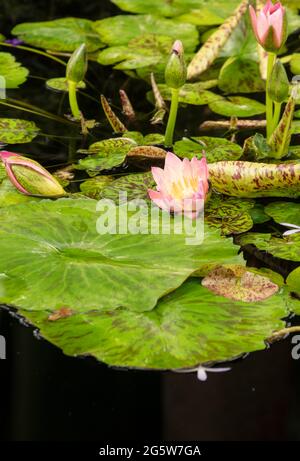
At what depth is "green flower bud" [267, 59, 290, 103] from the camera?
1862 millimetres

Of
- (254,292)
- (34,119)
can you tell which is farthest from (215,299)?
(34,119)

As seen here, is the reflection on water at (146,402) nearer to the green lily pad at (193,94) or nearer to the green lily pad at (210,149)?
the green lily pad at (210,149)

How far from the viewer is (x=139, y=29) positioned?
2.83 metres

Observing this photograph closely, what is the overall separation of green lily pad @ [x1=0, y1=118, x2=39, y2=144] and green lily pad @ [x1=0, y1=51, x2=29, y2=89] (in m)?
0.31

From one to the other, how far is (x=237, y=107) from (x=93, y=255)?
937mm

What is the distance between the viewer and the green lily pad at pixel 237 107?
226cm

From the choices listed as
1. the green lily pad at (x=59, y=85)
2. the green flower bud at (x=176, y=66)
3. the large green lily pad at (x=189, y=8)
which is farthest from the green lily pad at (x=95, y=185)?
the large green lily pad at (x=189, y=8)

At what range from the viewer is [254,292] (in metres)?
1.45

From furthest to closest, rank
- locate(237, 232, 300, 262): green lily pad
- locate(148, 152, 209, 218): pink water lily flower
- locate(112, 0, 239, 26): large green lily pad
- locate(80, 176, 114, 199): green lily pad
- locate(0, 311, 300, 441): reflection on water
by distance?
locate(112, 0, 239, 26): large green lily pad
locate(80, 176, 114, 199): green lily pad
locate(148, 152, 209, 218): pink water lily flower
locate(237, 232, 300, 262): green lily pad
locate(0, 311, 300, 441): reflection on water

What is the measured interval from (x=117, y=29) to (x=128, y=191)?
118cm

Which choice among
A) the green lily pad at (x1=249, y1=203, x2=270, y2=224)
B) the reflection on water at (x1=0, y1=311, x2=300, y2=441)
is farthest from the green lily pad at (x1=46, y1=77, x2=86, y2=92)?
the reflection on water at (x1=0, y1=311, x2=300, y2=441)

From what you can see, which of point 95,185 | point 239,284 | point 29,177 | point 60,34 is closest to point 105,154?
point 95,185

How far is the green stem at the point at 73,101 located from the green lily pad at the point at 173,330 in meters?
0.86

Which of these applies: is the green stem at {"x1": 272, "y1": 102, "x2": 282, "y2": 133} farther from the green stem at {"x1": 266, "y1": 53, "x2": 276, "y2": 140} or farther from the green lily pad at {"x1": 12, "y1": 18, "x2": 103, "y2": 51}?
the green lily pad at {"x1": 12, "y1": 18, "x2": 103, "y2": 51}
